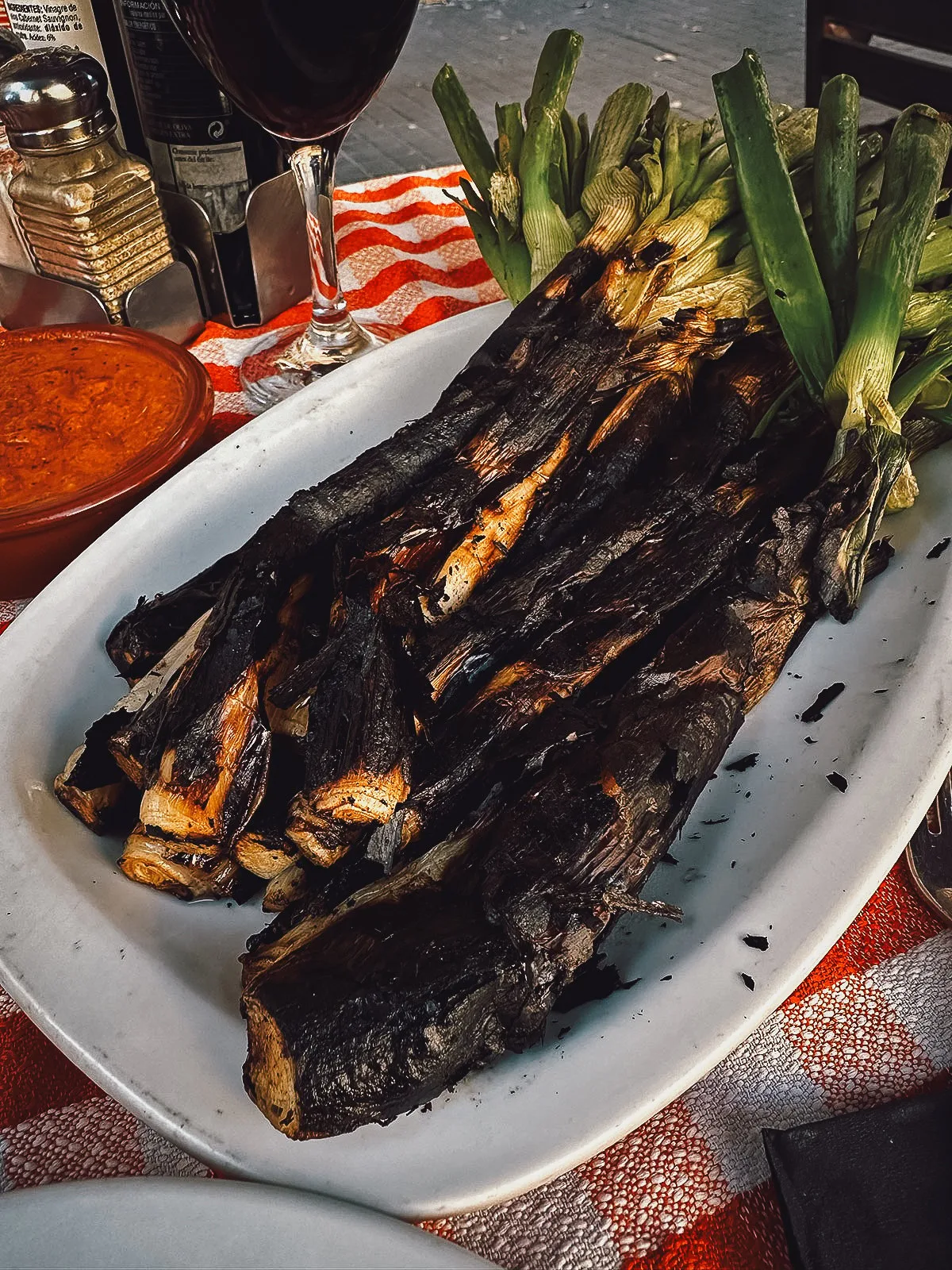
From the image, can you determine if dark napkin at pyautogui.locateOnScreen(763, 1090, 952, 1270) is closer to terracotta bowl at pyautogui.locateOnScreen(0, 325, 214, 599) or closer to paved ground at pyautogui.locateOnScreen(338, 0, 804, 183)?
terracotta bowl at pyautogui.locateOnScreen(0, 325, 214, 599)

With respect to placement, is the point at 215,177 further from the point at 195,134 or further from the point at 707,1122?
the point at 707,1122

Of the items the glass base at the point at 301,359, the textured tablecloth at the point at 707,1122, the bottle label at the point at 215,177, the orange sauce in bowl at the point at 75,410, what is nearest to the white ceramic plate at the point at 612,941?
the textured tablecloth at the point at 707,1122

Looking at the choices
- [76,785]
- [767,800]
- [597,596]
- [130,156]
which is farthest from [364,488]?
[130,156]

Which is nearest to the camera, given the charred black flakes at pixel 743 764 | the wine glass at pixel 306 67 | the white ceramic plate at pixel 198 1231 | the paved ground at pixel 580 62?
the white ceramic plate at pixel 198 1231

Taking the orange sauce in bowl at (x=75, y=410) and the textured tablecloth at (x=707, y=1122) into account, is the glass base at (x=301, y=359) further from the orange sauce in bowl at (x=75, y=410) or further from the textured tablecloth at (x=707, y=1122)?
A: the textured tablecloth at (x=707, y=1122)

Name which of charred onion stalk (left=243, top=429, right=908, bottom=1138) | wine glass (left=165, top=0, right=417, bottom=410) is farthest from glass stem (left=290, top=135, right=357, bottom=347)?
charred onion stalk (left=243, top=429, right=908, bottom=1138)
